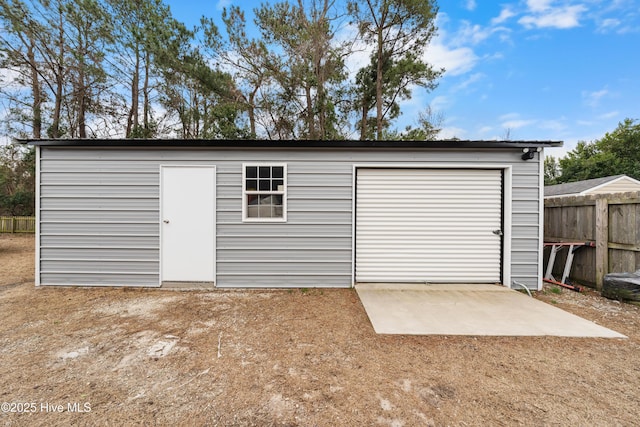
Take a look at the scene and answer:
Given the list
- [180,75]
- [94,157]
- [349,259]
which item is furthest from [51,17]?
[349,259]

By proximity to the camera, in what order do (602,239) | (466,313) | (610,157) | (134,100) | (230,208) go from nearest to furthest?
1. (466,313)
2. (602,239)
3. (230,208)
4. (134,100)
5. (610,157)

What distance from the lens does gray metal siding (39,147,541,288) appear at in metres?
4.26

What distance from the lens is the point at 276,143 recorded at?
166 inches

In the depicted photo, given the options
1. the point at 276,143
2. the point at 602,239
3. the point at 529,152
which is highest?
the point at 276,143

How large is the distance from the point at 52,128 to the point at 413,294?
47.7ft

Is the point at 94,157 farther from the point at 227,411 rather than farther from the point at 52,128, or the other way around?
the point at 52,128

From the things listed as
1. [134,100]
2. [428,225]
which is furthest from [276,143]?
[134,100]

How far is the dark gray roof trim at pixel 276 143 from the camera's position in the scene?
4.13 meters

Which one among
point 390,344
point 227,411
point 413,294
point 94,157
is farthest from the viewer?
point 94,157

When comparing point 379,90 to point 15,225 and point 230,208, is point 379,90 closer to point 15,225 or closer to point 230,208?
point 230,208

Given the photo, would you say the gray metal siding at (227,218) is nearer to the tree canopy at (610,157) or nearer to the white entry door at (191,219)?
the white entry door at (191,219)

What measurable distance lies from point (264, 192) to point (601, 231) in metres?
5.44

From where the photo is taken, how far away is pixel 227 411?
168cm

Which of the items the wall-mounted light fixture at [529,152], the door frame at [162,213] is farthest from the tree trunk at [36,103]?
the wall-mounted light fixture at [529,152]
